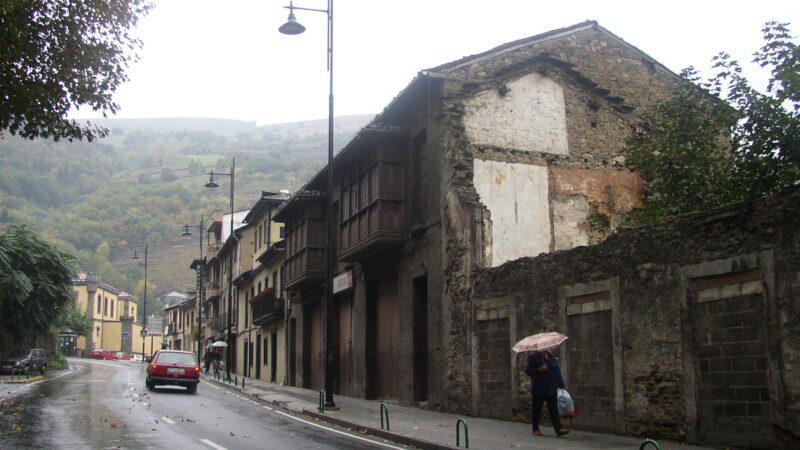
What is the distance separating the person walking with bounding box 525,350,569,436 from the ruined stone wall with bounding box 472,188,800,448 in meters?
1.04

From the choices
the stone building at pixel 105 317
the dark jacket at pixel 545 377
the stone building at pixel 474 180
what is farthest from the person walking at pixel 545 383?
the stone building at pixel 105 317

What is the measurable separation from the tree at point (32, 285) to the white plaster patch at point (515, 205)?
95.4 feet

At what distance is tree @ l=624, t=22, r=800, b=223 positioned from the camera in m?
15.2

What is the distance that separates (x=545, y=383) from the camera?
499 inches

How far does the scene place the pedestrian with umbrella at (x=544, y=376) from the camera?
41.1ft

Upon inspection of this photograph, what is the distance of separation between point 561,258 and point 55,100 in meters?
9.37

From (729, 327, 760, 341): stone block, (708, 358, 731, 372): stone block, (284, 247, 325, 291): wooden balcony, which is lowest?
(708, 358, 731, 372): stone block

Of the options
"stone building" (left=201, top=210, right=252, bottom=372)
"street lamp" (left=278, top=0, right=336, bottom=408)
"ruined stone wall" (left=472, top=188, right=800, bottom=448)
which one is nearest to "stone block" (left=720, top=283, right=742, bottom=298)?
"ruined stone wall" (left=472, top=188, right=800, bottom=448)

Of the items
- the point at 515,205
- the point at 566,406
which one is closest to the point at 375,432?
the point at 566,406

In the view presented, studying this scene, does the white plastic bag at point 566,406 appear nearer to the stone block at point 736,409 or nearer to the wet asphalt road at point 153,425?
the stone block at point 736,409

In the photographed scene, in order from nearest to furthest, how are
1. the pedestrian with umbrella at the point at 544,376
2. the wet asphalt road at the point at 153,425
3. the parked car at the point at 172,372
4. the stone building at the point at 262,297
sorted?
the wet asphalt road at the point at 153,425 < the pedestrian with umbrella at the point at 544,376 < the parked car at the point at 172,372 < the stone building at the point at 262,297

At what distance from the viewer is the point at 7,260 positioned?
3831 centimetres

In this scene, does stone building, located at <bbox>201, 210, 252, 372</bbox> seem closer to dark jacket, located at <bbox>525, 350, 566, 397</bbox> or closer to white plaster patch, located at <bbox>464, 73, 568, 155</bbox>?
white plaster patch, located at <bbox>464, 73, 568, 155</bbox>

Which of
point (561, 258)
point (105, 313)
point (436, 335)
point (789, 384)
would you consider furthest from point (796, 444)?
point (105, 313)
